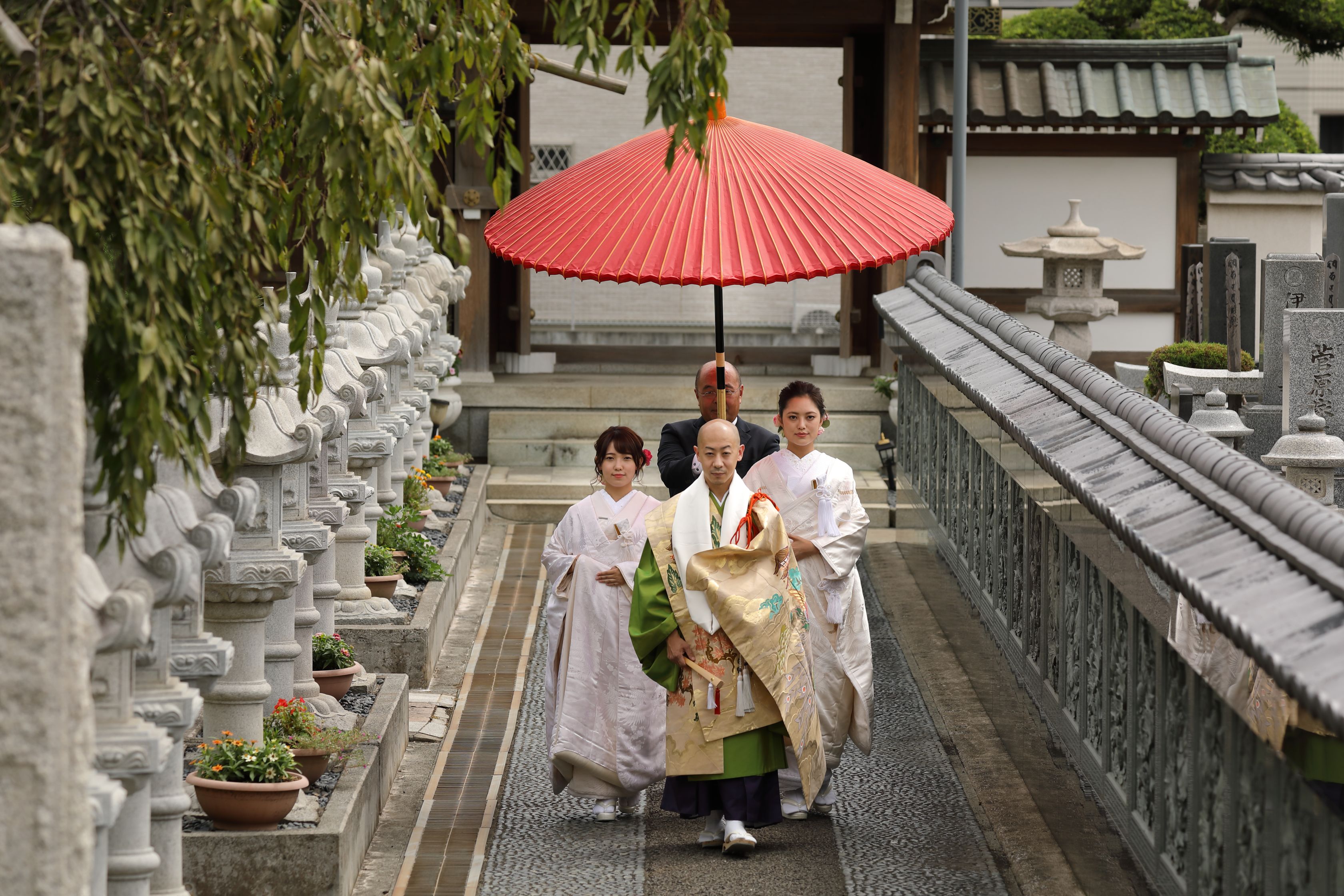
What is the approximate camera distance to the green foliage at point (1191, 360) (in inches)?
566

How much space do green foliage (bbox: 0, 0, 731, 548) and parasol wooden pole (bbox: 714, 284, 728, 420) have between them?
8.01ft

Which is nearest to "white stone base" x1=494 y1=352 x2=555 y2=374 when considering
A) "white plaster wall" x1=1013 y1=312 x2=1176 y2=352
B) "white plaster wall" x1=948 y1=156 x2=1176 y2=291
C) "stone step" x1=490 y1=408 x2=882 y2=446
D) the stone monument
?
"stone step" x1=490 y1=408 x2=882 y2=446

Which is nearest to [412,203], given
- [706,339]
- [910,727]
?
[910,727]

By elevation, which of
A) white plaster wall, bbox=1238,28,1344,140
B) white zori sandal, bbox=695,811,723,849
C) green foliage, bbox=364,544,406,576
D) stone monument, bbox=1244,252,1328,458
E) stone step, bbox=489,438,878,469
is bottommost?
white zori sandal, bbox=695,811,723,849

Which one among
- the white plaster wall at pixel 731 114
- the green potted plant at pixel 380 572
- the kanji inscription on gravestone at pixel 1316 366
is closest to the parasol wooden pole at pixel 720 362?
the green potted plant at pixel 380 572

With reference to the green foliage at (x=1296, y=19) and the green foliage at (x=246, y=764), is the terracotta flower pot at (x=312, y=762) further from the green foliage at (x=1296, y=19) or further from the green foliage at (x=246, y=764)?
the green foliage at (x=1296, y=19)

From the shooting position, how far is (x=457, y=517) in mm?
11969

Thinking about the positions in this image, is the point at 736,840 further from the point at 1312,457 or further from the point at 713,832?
the point at 1312,457

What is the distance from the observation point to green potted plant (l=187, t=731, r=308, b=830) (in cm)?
561

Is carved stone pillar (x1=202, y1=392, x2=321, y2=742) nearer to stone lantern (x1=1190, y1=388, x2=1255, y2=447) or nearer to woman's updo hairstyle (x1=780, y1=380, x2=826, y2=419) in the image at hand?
woman's updo hairstyle (x1=780, y1=380, x2=826, y2=419)

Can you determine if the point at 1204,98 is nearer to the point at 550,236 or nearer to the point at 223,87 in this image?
the point at 550,236

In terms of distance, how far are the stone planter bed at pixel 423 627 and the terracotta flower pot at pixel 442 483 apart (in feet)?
4.09

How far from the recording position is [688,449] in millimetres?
7375

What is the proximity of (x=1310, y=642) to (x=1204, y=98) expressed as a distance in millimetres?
14550
